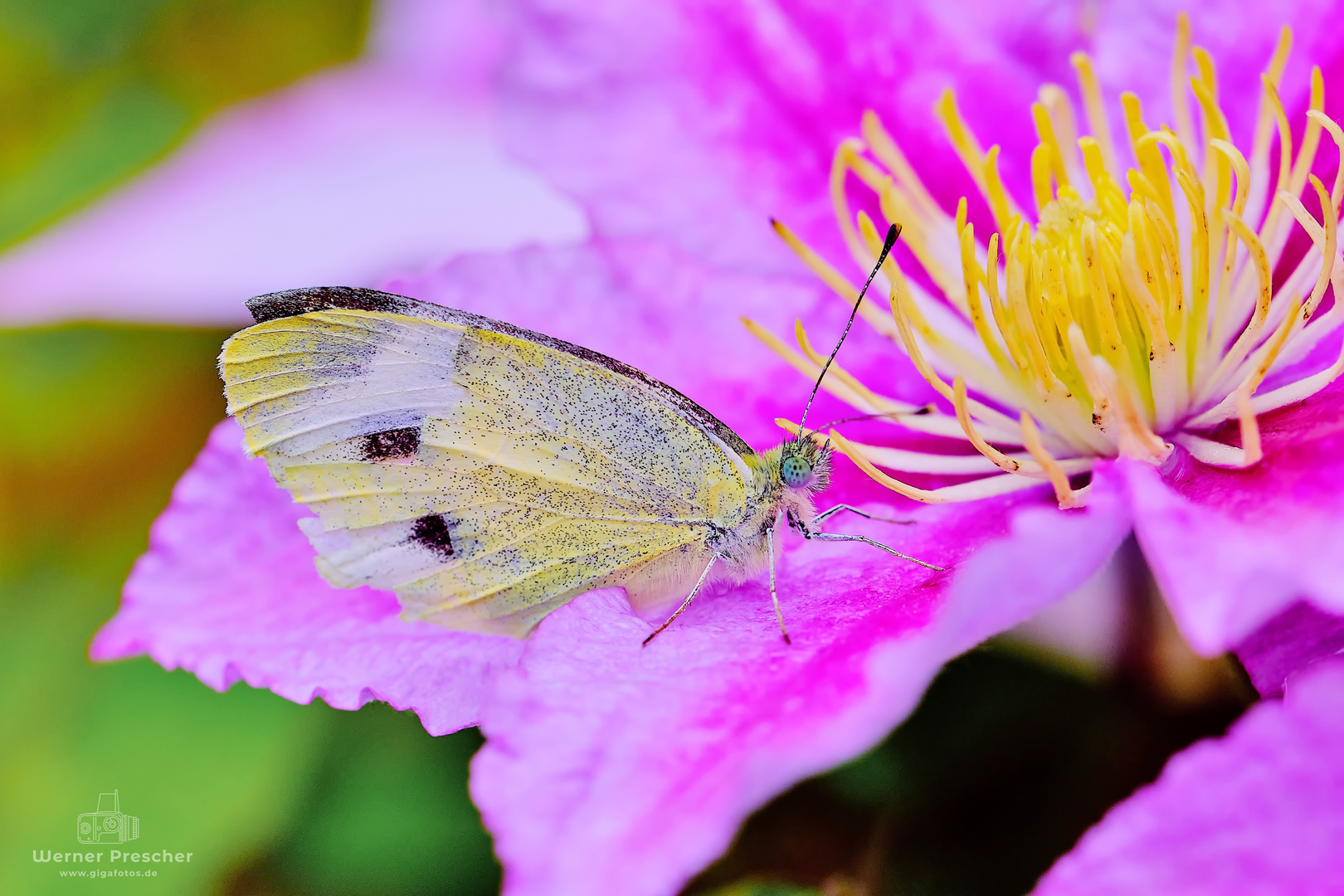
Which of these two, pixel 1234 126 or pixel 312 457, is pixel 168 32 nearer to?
pixel 312 457

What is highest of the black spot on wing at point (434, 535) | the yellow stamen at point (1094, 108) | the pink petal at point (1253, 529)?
the yellow stamen at point (1094, 108)

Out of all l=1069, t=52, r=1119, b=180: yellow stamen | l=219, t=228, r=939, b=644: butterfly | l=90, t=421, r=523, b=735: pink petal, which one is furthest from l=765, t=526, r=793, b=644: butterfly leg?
l=1069, t=52, r=1119, b=180: yellow stamen

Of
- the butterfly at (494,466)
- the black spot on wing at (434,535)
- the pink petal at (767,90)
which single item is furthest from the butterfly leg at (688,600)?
the pink petal at (767,90)

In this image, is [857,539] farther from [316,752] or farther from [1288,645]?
[316,752]

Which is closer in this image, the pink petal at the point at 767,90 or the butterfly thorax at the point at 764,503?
the butterfly thorax at the point at 764,503

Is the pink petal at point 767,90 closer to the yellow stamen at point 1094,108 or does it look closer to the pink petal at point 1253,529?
the yellow stamen at point 1094,108

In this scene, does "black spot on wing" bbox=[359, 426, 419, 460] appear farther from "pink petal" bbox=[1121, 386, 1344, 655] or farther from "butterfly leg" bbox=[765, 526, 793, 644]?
"pink petal" bbox=[1121, 386, 1344, 655]
